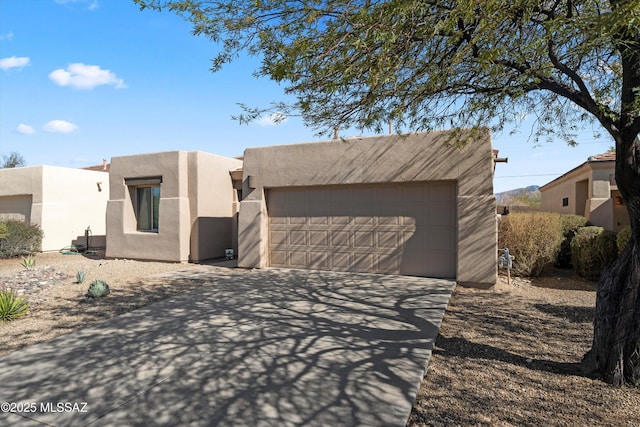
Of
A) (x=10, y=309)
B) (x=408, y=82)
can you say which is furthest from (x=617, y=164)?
(x=10, y=309)

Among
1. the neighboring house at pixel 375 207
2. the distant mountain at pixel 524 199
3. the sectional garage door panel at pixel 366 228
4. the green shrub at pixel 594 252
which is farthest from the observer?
the distant mountain at pixel 524 199

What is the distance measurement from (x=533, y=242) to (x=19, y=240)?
18.5 m

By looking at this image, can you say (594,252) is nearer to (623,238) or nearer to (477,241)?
(623,238)

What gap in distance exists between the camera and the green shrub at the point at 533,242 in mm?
9414

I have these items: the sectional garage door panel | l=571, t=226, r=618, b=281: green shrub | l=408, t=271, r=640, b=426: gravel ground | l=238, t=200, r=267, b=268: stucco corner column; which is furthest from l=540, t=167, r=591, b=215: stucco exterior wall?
l=238, t=200, r=267, b=268: stucco corner column

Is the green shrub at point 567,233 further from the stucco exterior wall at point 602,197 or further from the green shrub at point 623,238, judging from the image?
the stucco exterior wall at point 602,197

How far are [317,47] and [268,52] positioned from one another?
713mm

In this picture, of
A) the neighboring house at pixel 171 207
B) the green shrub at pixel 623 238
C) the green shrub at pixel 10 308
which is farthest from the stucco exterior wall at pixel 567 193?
the green shrub at pixel 10 308

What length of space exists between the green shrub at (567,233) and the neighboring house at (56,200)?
1966 cm

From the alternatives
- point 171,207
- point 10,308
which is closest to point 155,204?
point 171,207

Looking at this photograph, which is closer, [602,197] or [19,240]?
[602,197]

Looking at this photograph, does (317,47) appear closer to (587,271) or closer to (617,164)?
(617,164)

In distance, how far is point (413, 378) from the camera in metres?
3.74

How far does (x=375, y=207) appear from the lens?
9.62 m
